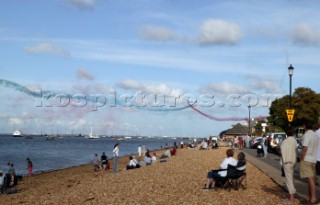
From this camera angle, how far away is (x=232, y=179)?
13.1 meters

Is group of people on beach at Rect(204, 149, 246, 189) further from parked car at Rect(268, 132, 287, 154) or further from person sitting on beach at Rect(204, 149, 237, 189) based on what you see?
parked car at Rect(268, 132, 287, 154)

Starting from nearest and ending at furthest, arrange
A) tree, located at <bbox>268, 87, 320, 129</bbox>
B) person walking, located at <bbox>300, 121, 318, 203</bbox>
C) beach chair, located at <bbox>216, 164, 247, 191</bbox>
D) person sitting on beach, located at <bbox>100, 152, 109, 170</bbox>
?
person walking, located at <bbox>300, 121, 318, 203</bbox>, beach chair, located at <bbox>216, 164, 247, 191</bbox>, person sitting on beach, located at <bbox>100, 152, 109, 170</bbox>, tree, located at <bbox>268, 87, 320, 129</bbox>

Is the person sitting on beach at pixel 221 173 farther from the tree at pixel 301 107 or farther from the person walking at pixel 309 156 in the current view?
the tree at pixel 301 107

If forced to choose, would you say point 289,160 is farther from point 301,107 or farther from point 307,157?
point 301,107

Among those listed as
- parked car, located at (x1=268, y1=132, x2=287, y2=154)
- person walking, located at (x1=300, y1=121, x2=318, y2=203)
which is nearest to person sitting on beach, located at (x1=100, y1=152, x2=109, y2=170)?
parked car, located at (x1=268, y1=132, x2=287, y2=154)

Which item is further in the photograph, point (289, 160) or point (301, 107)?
point (301, 107)

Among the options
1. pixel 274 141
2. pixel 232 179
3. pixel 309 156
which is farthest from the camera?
pixel 274 141

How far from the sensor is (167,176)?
18.0 meters

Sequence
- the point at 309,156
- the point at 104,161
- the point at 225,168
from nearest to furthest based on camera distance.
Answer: the point at 309,156 < the point at 225,168 < the point at 104,161

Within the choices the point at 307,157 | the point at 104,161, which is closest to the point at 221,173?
the point at 307,157

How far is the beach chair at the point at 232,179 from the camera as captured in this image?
12.7 m

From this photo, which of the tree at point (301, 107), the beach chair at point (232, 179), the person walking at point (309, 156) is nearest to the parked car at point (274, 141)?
the beach chair at point (232, 179)

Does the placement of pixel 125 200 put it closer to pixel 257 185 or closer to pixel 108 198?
pixel 108 198

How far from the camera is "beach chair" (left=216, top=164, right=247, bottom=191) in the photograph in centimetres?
1275
